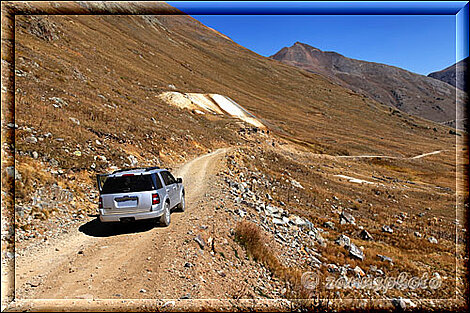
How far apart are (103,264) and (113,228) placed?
3158mm

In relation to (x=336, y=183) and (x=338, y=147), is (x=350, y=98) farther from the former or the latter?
(x=336, y=183)

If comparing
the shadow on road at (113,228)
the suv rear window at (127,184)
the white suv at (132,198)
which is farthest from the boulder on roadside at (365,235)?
the suv rear window at (127,184)

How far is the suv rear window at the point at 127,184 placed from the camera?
9.51 m

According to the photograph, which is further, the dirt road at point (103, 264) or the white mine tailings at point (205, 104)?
the white mine tailings at point (205, 104)

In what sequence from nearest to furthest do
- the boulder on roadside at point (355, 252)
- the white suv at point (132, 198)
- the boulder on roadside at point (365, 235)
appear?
1. the white suv at point (132, 198)
2. the boulder on roadside at point (355, 252)
3. the boulder on roadside at point (365, 235)

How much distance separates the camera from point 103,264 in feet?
24.6

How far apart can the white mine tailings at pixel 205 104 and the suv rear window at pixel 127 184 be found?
40.4m

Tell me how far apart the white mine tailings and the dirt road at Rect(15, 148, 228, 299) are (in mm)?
40911

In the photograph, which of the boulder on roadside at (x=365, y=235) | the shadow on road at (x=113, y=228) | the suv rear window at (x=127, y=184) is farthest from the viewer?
the boulder on roadside at (x=365, y=235)

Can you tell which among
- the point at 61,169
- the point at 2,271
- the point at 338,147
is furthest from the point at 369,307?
the point at 338,147

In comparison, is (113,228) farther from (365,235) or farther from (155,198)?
(365,235)

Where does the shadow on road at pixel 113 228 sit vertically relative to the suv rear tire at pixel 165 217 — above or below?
below

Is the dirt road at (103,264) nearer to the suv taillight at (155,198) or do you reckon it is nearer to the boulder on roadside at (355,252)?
the suv taillight at (155,198)

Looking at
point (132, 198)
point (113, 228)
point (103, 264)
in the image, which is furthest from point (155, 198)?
point (103, 264)
